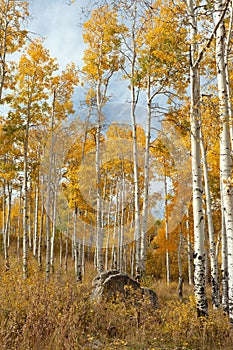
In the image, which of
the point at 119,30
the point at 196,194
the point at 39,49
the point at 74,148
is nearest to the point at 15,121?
the point at 39,49

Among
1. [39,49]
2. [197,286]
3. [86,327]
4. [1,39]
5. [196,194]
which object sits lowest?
[86,327]

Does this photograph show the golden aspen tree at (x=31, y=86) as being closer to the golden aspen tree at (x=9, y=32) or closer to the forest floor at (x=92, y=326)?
the golden aspen tree at (x=9, y=32)

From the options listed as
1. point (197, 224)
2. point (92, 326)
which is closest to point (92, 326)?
point (92, 326)

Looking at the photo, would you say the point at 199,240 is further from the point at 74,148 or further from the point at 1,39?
the point at 74,148

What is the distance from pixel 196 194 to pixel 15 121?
30.6 ft

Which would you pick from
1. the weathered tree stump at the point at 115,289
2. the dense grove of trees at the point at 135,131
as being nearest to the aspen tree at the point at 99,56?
the dense grove of trees at the point at 135,131

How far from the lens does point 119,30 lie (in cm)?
1157

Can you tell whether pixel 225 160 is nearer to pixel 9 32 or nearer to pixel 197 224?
pixel 197 224

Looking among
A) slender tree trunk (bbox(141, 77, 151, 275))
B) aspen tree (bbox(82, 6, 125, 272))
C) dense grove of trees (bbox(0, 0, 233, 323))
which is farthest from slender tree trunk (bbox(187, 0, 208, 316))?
aspen tree (bbox(82, 6, 125, 272))

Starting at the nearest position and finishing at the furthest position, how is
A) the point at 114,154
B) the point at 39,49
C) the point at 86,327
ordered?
the point at 86,327 → the point at 39,49 → the point at 114,154

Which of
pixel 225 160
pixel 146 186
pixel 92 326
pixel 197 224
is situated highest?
pixel 146 186

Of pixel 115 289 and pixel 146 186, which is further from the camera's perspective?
pixel 146 186

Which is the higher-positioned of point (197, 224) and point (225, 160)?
point (225, 160)

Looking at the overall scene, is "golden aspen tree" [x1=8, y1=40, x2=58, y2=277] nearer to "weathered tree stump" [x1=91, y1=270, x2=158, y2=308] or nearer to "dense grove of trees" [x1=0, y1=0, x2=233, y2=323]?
"dense grove of trees" [x1=0, y1=0, x2=233, y2=323]
